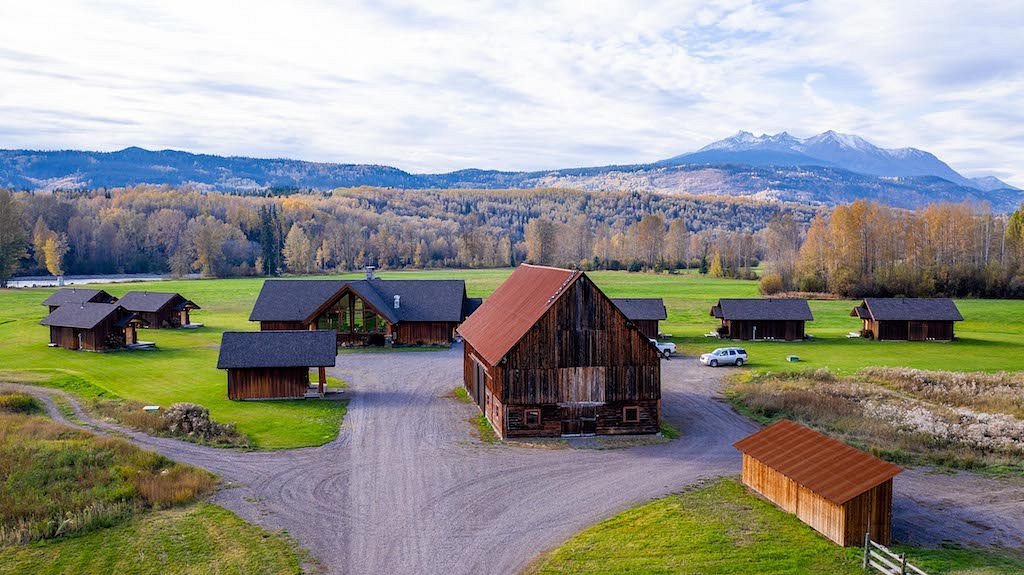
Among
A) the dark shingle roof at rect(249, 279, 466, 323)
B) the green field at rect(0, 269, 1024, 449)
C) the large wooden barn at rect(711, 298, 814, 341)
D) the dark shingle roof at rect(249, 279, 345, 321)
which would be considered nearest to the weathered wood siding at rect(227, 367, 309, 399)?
the green field at rect(0, 269, 1024, 449)

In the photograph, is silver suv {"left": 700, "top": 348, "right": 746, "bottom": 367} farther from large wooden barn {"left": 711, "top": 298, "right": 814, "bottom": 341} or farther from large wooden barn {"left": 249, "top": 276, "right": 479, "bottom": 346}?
large wooden barn {"left": 249, "top": 276, "right": 479, "bottom": 346}

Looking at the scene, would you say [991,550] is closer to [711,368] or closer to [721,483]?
[721,483]

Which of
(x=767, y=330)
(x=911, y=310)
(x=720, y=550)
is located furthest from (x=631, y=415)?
(x=911, y=310)

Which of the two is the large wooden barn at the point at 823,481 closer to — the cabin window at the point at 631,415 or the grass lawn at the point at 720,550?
the grass lawn at the point at 720,550

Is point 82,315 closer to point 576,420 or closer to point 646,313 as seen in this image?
point 576,420

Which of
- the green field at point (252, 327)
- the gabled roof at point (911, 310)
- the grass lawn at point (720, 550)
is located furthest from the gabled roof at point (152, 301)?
the gabled roof at point (911, 310)

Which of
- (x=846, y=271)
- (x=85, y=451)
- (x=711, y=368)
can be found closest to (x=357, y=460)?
(x=85, y=451)
